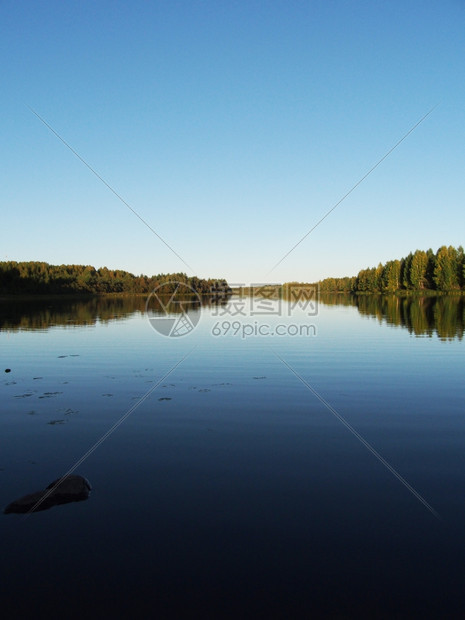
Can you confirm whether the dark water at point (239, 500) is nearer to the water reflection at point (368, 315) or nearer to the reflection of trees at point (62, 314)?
the water reflection at point (368, 315)

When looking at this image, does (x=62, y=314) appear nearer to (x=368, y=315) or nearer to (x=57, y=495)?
(x=368, y=315)

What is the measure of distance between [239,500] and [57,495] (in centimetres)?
333

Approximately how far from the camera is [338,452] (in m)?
10.3

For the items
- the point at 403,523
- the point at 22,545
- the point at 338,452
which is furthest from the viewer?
the point at 338,452

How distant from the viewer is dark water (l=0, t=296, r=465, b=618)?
18.5 ft

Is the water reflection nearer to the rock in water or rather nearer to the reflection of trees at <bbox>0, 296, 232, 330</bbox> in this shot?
the reflection of trees at <bbox>0, 296, 232, 330</bbox>

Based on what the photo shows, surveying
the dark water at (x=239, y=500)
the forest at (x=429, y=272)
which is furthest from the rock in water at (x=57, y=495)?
the forest at (x=429, y=272)

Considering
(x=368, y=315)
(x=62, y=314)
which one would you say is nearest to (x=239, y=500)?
(x=368, y=315)

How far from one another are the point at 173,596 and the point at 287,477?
150 inches

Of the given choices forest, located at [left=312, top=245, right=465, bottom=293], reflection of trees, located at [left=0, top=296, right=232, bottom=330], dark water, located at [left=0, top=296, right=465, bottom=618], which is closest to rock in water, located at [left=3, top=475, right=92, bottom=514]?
dark water, located at [left=0, top=296, right=465, bottom=618]

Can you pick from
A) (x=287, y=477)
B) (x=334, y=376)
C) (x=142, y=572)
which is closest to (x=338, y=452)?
(x=287, y=477)

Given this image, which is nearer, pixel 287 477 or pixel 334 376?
pixel 287 477

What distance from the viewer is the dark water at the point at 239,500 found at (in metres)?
5.65

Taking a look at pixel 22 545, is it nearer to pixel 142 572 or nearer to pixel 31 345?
pixel 142 572
